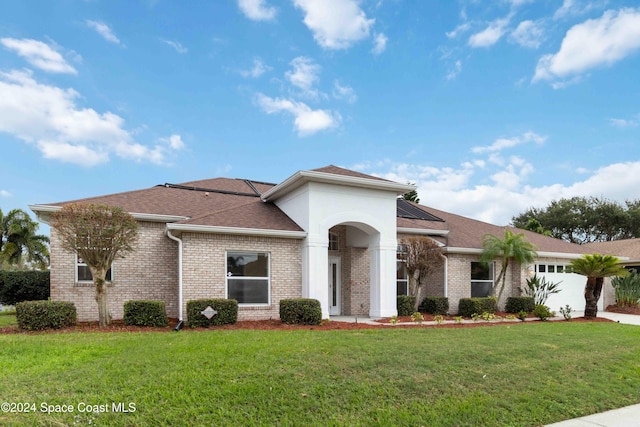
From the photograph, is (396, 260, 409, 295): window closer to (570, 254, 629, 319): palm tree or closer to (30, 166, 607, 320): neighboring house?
(30, 166, 607, 320): neighboring house

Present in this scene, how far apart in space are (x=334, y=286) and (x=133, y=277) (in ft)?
23.7

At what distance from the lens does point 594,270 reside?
52.7 feet

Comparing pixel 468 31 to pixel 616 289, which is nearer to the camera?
pixel 468 31

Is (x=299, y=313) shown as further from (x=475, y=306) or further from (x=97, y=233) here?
(x=475, y=306)

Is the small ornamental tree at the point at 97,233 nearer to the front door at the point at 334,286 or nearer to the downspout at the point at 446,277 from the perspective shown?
the front door at the point at 334,286

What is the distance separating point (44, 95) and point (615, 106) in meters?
22.3

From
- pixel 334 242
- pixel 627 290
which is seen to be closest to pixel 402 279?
pixel 334 242

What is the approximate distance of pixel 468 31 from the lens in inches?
591

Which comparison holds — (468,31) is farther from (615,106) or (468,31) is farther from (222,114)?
(222,114)

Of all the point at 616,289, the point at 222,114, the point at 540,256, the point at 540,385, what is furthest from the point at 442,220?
the point at 540,385

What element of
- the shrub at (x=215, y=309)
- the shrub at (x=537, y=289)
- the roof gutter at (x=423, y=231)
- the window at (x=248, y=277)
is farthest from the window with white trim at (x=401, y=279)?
the shrub at (x=215, y=309)

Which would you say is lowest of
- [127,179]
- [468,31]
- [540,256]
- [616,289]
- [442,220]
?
[616,289]

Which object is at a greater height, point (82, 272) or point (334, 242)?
point (334, 242)

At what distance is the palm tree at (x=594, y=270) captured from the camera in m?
15.9
